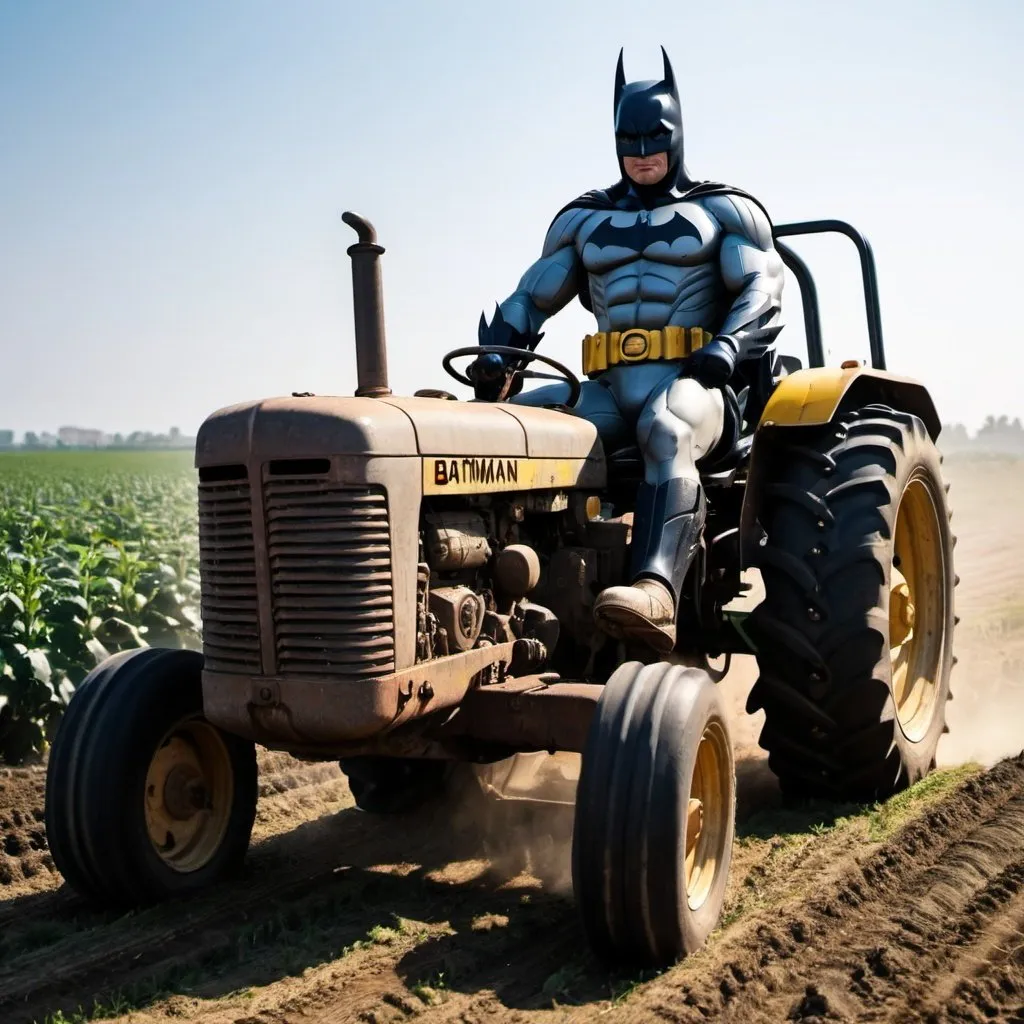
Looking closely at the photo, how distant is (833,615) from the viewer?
15.8 feet

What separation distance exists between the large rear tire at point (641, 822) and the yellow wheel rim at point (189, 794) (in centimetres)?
167

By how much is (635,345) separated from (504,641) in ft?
5.69

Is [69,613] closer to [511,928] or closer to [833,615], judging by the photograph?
[511,928]

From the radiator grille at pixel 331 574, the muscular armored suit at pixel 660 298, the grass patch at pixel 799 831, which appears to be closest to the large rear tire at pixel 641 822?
the grass patch at pixel 799 831

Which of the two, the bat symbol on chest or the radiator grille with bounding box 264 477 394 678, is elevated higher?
the bat symbol on chest

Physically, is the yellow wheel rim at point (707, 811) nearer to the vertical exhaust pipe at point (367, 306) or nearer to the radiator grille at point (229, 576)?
the radiator grille at point (229, 576)

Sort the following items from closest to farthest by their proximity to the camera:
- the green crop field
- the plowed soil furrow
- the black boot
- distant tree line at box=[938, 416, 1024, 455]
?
the plowed soil furrow < the black boot < the green crop field < distant tree line at box=[938, 416, 1024, 455]

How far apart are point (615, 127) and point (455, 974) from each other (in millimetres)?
3989

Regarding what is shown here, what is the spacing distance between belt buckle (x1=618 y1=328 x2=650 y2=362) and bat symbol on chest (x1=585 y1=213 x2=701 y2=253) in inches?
15.9

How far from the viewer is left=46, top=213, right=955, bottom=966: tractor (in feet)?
12.1

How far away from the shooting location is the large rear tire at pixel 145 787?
4141mm

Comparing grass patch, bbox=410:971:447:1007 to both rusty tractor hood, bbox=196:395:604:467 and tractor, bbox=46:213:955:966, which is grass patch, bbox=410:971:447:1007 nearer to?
tractor, bbox=46:213:955:966

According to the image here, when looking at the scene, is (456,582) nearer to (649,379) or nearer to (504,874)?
(504,874)

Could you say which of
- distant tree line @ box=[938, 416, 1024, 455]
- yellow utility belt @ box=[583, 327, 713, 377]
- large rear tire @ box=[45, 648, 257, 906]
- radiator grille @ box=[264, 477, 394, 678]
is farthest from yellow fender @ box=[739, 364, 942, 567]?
distant tree line @ box=[938, 416, 1024, 455]
